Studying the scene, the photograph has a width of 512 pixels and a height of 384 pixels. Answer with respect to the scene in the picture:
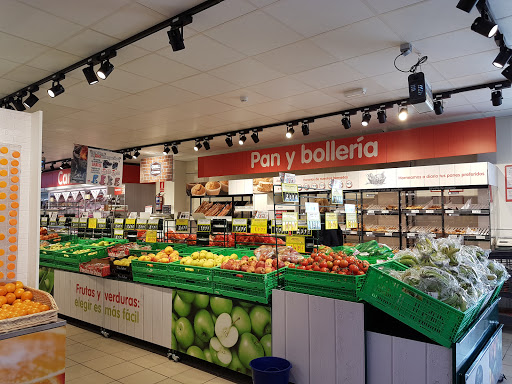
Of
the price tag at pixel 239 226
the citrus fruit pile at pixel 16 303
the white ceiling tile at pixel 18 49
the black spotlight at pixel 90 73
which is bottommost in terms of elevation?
the citrus fruit pile at pixel 16 303

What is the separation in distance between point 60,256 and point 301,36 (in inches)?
205

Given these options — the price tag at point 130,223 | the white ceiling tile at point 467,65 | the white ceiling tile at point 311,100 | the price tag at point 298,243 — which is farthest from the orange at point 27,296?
the white ceiling tile at point 467,65

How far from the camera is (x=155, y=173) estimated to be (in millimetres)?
11023

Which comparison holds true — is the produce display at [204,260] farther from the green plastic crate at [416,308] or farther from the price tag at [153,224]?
the price tag at [153,224]

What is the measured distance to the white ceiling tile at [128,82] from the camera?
5.36 m

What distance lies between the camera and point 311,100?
21.6 ft

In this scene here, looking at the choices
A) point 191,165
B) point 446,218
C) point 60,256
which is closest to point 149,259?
point 60,256

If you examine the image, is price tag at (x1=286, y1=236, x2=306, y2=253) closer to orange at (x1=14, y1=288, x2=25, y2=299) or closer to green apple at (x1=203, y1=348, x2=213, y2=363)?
green apple at (x1=203, y1=348, x2=213, y2=363)

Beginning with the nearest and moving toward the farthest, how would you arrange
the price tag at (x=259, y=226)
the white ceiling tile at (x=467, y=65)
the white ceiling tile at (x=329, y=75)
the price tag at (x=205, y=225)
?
1. the white ceiling tile at (x=467, y=65)
2. the white ceiling tile at (x=329, y=75)
3. the price tag at (x=259, y=226)
4. the price tag at (x=205, y=225)

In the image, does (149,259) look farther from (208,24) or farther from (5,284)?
(208,24)

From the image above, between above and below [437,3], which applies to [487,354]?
below

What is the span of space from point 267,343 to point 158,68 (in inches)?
147

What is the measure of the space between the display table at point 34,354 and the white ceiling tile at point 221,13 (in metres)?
3.04

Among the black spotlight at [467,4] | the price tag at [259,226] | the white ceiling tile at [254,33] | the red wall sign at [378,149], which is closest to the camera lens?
the black spotlight at [467,4]
